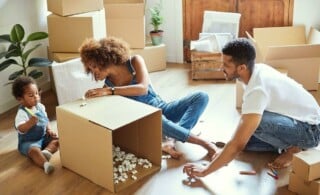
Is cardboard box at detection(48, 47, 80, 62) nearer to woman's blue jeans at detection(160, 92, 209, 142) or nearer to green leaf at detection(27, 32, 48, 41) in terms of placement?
green leaf at detection(27, 32, 48, 41)

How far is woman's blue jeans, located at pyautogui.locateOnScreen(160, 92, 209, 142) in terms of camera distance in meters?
2.61

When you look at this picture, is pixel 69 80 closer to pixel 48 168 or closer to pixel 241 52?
pixel 48 168

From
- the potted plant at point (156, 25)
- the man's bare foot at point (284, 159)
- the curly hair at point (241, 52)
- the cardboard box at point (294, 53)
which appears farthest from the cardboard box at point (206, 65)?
the curly hair at point (241, 52)

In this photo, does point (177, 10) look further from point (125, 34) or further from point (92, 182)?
point (92, 182)

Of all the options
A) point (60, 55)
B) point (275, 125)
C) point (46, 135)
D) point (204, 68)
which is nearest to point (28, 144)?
point (46, 135)

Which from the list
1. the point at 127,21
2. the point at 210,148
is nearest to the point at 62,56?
the point at 127,21

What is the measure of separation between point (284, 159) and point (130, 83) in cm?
98

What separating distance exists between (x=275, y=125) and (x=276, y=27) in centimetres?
190

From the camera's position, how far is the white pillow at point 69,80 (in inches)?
122

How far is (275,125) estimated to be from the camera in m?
2.37

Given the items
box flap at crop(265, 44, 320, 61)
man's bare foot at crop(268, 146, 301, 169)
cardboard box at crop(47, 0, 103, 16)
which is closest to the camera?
man's bare foot at crop(268, 146, 301, 169)

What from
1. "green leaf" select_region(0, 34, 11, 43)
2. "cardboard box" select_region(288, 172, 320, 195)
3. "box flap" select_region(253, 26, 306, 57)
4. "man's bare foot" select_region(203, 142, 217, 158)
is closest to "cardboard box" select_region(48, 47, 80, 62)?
"green leaf" select_region(0, 34, 11, 43)

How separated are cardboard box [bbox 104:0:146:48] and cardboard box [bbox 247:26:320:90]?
1019mm

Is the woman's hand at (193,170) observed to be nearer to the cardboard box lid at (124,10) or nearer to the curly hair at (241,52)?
the curly hair at (241,52)
